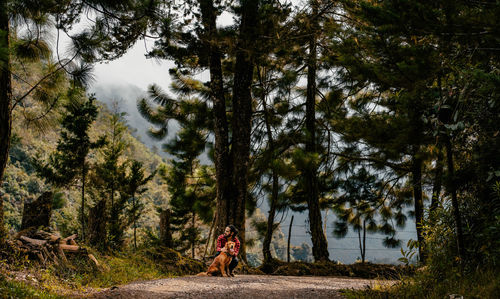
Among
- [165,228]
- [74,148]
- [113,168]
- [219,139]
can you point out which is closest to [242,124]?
[219,139]

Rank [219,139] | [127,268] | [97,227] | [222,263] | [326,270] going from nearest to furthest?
[222,263] → [127,268] → [97,227] → [326,270] → [219,139]

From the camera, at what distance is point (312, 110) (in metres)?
9.41

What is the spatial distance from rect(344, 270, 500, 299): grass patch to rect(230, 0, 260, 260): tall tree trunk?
163 inches

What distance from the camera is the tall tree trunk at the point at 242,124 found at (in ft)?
23.5

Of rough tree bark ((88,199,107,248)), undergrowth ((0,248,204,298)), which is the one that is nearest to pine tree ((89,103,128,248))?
rough tree bark ((88,199,107,248))

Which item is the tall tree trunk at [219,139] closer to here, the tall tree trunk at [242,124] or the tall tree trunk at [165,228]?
the tall tree trunk at [242,124]

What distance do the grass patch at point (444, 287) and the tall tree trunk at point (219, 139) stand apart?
14.1 feet

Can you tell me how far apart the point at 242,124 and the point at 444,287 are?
18.4 feet

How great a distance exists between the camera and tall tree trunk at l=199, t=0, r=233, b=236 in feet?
23.3

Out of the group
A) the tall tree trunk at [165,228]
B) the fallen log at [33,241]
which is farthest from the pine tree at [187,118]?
the fallen log at [33,241]

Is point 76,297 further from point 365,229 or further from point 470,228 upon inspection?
point 365,229

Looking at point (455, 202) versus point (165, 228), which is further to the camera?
point (165, 228)

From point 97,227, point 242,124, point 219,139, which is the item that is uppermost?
point 242,124

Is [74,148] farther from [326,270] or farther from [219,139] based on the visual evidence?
[326,270]
